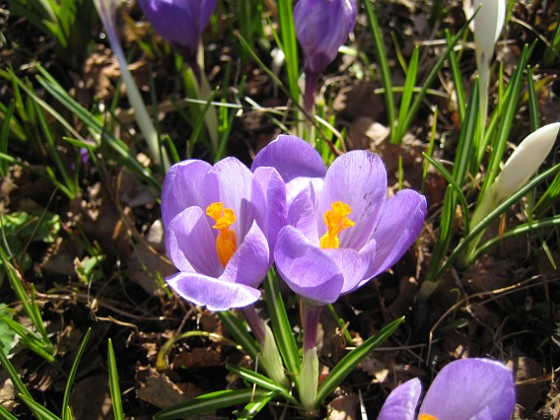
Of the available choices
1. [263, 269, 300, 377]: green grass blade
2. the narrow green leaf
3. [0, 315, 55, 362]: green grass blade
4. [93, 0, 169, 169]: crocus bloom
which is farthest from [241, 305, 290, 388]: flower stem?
[93, 0, 169, 169]: crocus bloom

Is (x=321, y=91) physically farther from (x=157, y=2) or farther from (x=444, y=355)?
(x=444, y=355)

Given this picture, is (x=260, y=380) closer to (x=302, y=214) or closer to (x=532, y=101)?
(x=302, y=214)

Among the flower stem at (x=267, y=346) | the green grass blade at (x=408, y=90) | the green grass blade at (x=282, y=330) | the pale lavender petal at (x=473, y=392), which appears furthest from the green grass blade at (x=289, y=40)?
the pale lavender petal at (x=473, y=392)

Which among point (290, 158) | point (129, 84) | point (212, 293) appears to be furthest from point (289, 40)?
point (212, 293)

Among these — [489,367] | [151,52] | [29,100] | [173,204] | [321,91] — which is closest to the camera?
[489,367]

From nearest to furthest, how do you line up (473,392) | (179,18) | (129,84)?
(473,392)
(179,18)
(129,84)

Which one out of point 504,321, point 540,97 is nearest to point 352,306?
point 504,321

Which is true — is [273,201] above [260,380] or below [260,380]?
above
